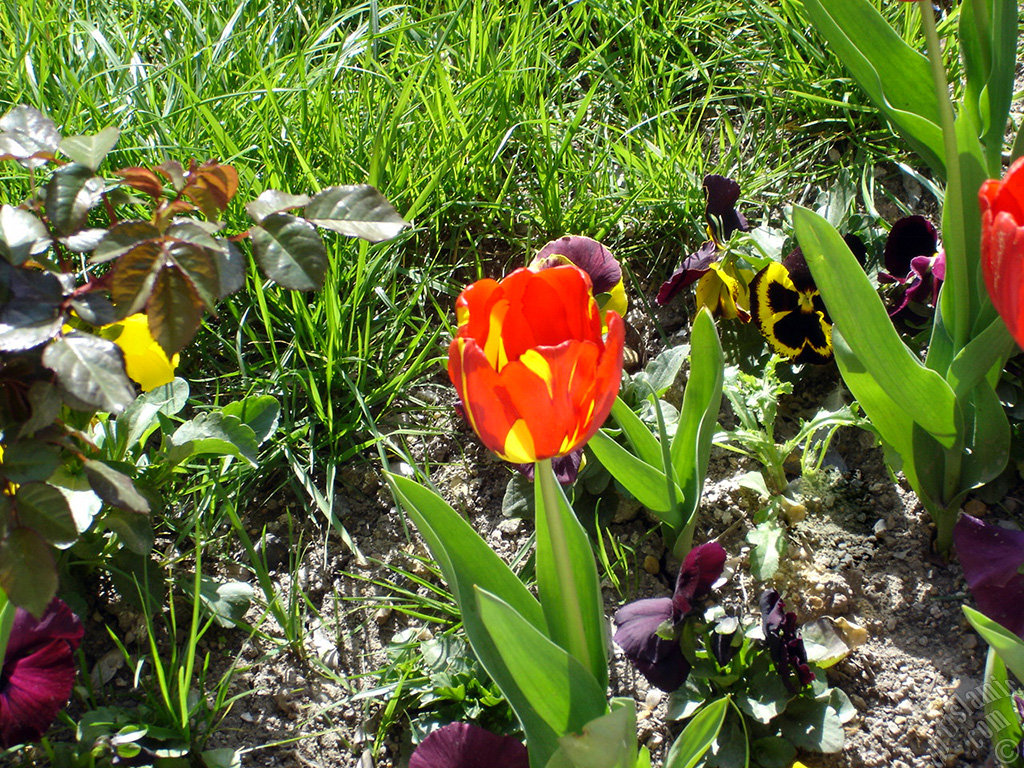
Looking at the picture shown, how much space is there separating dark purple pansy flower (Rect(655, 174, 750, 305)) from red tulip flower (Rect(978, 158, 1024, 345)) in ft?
2.57

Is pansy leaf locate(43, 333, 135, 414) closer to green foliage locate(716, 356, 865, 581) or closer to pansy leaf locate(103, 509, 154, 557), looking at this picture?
pansy leaf locate(103, 509, 154, 557)

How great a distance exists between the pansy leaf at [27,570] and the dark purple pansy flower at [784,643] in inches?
Answer: 34.5

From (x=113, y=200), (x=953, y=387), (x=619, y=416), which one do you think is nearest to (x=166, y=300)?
(x=113, y=200)

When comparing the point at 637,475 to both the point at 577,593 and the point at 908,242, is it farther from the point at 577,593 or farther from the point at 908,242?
the point at 908,242

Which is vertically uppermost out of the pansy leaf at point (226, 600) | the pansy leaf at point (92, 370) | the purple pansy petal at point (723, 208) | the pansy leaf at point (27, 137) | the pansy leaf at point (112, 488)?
the pansy leaf at point (27, 137)

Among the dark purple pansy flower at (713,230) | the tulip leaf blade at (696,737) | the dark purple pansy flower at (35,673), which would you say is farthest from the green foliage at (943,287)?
the dark purple pansy flower at (35,673)

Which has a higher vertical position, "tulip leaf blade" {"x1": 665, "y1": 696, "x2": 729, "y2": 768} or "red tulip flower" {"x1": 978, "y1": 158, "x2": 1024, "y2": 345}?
"red tulip flower" {"x1": 978, "y1": 158, "x2": 1024, "y2": 345}

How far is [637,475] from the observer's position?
130 centimetres

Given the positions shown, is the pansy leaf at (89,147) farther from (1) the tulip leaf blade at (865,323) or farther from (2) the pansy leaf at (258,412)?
(1) the tulip leaf blade at (865,323)

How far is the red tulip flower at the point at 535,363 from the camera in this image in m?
0.82

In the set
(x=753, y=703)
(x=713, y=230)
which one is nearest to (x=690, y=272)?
(x=713, y=230)

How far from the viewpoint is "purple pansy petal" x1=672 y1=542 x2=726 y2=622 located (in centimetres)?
123

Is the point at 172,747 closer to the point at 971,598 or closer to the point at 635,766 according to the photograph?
the point at 635,766

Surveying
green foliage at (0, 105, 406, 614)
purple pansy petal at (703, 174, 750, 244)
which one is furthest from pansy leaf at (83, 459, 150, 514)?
purple pansy petal at (703, 174, 750, 244)
